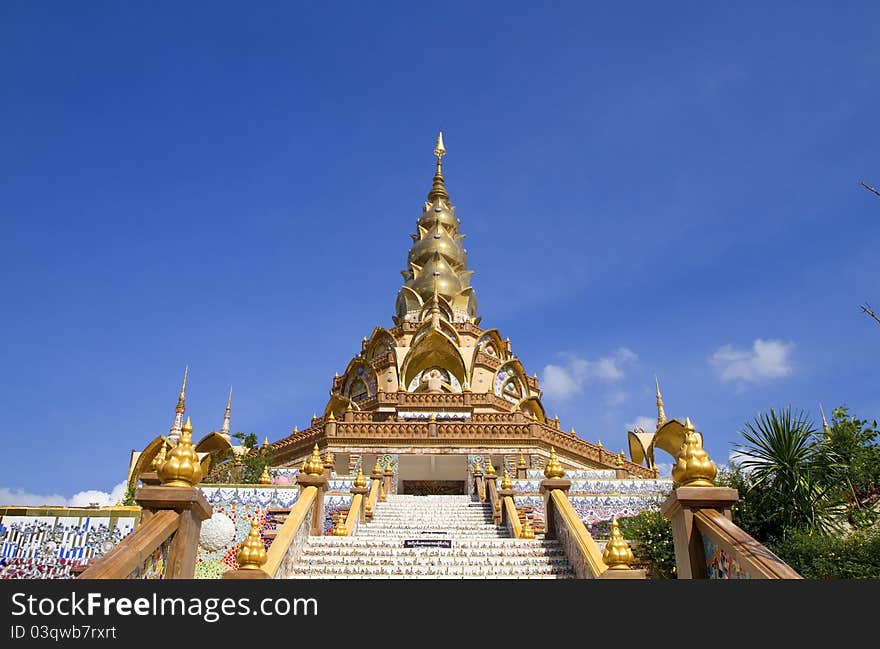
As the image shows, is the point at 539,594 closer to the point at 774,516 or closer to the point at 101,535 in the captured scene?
the point at 774,516

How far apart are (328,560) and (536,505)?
738cm

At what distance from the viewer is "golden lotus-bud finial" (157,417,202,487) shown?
688 centimetres

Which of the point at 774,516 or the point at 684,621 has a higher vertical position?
the point at 774,516

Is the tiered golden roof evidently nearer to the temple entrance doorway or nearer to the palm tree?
the temple entrance doorway

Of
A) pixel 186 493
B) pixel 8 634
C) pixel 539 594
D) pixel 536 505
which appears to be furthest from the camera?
pixel 536 505

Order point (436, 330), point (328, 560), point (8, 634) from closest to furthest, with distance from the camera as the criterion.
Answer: point (8, 634), point (328, 560), point (436, 330)

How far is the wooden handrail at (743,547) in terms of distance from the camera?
535 cm

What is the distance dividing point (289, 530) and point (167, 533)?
340 cm

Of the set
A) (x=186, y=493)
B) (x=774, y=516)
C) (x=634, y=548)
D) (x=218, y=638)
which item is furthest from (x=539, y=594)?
(x=774, y=516)

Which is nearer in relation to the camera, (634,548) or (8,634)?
(8,634)

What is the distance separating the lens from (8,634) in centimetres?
471

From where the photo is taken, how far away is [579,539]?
380 inches

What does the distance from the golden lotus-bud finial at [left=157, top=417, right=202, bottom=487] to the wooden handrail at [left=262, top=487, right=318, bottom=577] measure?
175 centimetres

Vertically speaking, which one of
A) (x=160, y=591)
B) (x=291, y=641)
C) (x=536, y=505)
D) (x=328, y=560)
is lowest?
(x=291, y=641)
